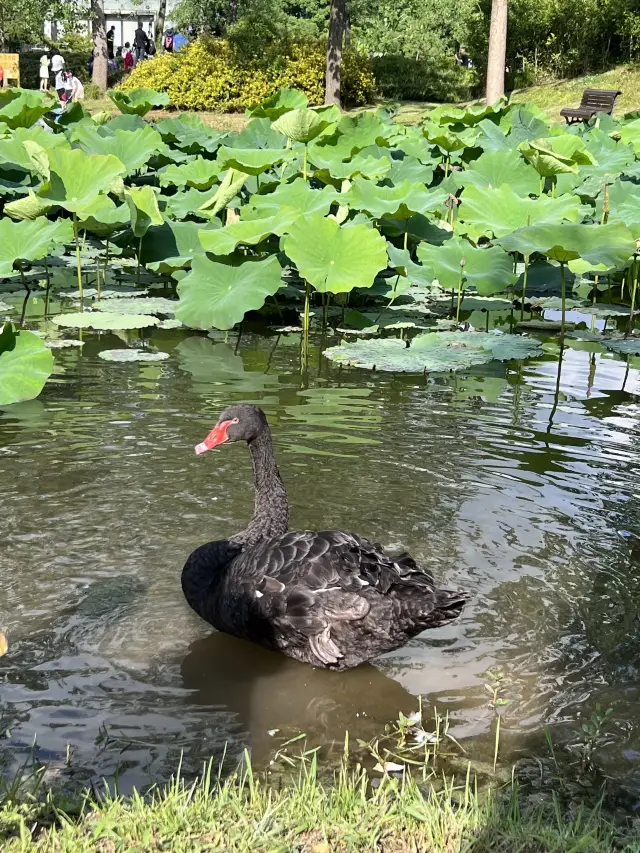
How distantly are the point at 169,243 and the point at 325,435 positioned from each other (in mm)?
3471

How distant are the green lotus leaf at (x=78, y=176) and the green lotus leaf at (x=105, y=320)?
0.94 metres

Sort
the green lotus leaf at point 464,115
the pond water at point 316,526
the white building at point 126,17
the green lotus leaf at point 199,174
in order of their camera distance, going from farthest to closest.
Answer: the white building at point 126,17 < the green lotus leaf at point 464,115 < the green lotus leaf at point 199,174 < the pond water at point 316,526

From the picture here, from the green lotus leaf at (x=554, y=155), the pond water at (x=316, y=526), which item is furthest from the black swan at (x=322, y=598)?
the green lotus leaf at (x=554, y=155)

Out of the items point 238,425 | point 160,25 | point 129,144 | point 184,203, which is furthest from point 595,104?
point 160,25

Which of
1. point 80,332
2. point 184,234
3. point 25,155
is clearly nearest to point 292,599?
point 80,332

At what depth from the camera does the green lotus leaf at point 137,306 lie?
760 cm

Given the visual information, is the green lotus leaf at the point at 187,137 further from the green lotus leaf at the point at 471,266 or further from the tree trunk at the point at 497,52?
the tree trunk at the point at 497,52

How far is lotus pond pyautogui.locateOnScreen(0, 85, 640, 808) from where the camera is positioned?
3.11 meters

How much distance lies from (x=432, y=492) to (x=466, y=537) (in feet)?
1.56

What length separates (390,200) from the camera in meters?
8.21

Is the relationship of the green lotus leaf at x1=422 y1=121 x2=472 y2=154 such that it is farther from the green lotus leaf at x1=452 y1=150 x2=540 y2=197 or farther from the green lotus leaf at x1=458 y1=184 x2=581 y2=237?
the green lotus leaf at x1=458 y1=184 x2=581 y2=237

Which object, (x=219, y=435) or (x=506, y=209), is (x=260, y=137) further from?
(x=219, y=435)

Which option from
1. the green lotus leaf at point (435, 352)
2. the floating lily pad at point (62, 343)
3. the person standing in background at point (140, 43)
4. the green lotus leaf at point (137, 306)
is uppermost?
the person standing in background at point (140, 43)

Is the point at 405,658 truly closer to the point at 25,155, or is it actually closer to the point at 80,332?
the point at 80,332
